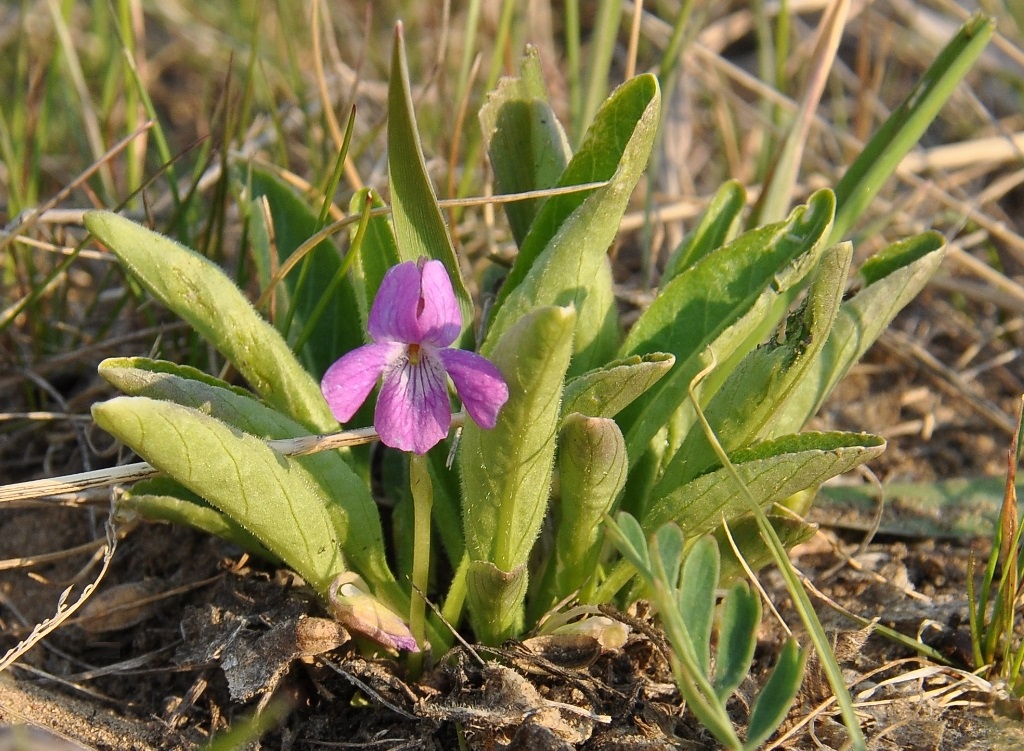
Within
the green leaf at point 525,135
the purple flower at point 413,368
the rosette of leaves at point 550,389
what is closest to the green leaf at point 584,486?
the rosette of leaves at point 550,389

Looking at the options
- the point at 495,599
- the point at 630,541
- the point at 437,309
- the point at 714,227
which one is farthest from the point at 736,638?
the point at 714,227

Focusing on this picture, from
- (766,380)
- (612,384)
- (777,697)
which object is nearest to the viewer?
(777,697)

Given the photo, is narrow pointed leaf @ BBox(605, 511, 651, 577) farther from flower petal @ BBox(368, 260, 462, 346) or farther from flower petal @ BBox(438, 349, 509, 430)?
flower petal @ BBox(368, 260, 462, 346)

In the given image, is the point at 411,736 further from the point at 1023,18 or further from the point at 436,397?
the point at 1023,18

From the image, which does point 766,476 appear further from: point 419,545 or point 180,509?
point 180,509

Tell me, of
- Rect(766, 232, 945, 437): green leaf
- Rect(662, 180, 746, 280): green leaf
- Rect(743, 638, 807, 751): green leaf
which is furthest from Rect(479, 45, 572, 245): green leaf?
Rect(743, 638, 807, 751): green leaf
